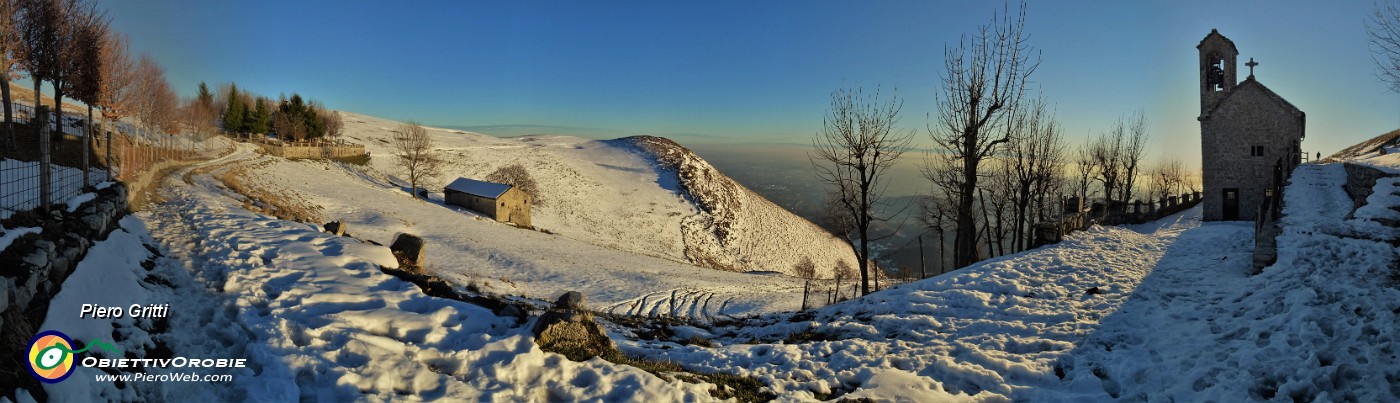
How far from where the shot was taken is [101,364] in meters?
5.29

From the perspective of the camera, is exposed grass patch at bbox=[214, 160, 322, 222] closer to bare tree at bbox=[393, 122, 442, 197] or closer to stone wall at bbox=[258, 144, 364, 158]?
bare tree at bbox=[393, 122, 442, 197]

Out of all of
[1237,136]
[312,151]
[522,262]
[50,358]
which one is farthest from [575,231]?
[50,358]

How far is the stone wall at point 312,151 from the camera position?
2153 inches

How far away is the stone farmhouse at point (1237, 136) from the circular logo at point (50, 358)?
35860 mm

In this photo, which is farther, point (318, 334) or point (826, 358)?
point (826, 358)

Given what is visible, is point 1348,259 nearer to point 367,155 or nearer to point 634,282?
point 634,282

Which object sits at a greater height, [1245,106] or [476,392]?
[1245,106]

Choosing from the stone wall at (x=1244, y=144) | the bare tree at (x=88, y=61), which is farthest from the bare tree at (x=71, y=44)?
the stone wall at (x=1244, y=144)

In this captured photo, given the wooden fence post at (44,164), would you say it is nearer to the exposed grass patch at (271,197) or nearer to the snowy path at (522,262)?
the snowy path at (522,262)

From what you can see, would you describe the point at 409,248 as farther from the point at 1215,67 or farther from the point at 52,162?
the point at 1215,67

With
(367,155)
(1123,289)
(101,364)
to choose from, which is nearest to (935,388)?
(1123,289)

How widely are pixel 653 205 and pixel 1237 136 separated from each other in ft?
161

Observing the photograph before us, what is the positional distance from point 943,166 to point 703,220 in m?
36.3

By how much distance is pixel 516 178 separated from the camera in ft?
210
